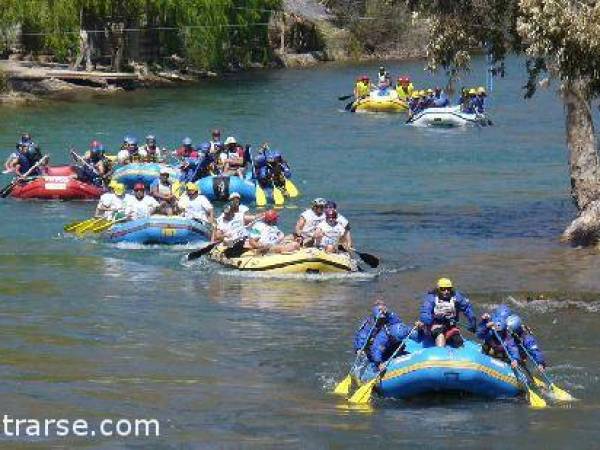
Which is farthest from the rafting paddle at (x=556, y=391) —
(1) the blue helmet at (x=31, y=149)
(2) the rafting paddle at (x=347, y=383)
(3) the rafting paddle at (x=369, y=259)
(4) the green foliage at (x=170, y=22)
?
(4) the green foliage at (x=170, y=22)

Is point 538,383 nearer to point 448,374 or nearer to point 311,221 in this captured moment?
point 448,374

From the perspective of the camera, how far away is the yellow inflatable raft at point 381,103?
264 ft

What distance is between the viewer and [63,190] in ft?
151

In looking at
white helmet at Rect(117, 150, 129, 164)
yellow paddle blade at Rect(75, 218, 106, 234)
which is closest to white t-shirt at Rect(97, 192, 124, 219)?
yellow paddle blade at Rect(75, 218, 106, 234)

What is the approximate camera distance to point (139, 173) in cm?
4750

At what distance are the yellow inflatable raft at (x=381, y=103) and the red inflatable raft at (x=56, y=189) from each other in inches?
1385

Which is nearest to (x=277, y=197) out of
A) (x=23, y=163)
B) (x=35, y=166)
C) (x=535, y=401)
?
(x=35, y=166)

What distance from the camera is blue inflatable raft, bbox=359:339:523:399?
22.8 m

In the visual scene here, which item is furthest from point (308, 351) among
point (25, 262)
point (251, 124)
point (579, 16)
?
point (251, 124)

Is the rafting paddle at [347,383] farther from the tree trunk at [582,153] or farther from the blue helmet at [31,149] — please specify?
the blue helmet at [31,149]

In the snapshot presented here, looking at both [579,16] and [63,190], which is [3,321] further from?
[63,190]

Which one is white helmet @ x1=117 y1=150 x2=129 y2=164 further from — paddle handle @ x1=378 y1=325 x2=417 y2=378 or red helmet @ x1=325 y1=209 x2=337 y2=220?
paddle handle @ x1=378 y1=325 x2=417 y2=378

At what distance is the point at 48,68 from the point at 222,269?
2250 inches

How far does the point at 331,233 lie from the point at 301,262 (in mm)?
1195
